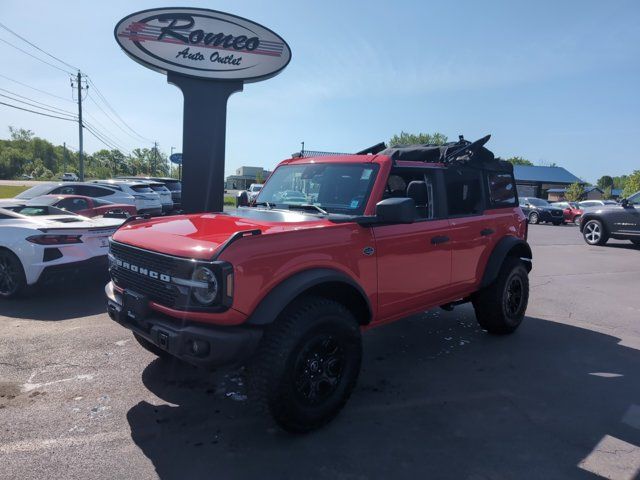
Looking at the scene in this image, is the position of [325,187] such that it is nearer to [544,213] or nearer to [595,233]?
[595,233]

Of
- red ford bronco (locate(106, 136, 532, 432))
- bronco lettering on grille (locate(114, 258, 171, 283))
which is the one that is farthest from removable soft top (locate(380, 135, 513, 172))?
bronco lettering on grille (locate(114, 258, 171, 283))

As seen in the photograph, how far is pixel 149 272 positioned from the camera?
9.96 ft

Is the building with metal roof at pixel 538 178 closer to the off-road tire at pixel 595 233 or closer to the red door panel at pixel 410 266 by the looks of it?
the off-road tire at pixel 595 233

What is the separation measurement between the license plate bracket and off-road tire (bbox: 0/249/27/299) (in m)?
3.55

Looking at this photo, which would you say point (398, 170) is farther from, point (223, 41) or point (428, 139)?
point (428, 139)

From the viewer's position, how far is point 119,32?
27.8 ft

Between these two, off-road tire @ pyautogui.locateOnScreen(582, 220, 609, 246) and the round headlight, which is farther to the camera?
off-road tire @ pyautogui.locateOnScreen(582, 220, 609, 246)

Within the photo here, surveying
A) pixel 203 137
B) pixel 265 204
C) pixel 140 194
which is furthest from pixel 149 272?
pixel 140 194

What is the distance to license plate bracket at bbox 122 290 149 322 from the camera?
3.00m

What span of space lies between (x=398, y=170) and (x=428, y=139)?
6762cm

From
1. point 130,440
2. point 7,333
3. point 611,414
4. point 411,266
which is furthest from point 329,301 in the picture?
point 7,333

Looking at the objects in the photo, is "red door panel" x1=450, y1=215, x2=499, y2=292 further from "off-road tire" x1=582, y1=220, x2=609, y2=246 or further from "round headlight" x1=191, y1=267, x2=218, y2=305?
"off-road tire" x1=582, y1=220, x2=609, y2=246

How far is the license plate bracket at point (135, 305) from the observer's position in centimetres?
300

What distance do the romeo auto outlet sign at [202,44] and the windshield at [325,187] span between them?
18.4ft
